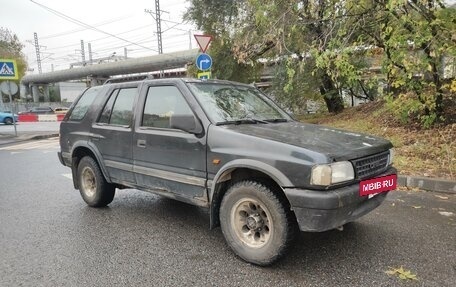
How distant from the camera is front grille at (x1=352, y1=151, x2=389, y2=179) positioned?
10.6 ft

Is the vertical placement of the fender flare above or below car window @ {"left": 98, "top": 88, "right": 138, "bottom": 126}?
below

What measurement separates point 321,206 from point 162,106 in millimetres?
2182

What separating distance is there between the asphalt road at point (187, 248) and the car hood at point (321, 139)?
1.02 meters

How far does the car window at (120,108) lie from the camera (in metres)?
4.62

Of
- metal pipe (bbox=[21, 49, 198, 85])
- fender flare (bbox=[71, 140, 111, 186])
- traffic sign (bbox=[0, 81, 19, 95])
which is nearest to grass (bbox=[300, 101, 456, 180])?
fender flare (bbox=[71, 140, 111, 186])

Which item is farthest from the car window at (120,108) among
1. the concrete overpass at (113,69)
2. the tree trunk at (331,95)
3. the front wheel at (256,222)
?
the concrete overpass at (113,69)

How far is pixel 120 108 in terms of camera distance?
188 inches

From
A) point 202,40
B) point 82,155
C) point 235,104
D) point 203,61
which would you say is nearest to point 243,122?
point 235,104

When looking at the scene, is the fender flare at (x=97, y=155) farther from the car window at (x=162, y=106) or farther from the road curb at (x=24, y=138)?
the road curb at (x=24, y=138)

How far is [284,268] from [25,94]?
240 ft

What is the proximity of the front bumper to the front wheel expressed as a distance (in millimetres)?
166

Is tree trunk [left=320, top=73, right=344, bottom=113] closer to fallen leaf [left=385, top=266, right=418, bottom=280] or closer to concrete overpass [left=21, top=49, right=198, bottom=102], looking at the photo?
fallen leaf [left=385, top=266, right=418, bottom=280]

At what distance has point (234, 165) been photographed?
338cm

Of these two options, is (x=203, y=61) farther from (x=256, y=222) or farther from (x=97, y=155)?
(x=256, y=222)
